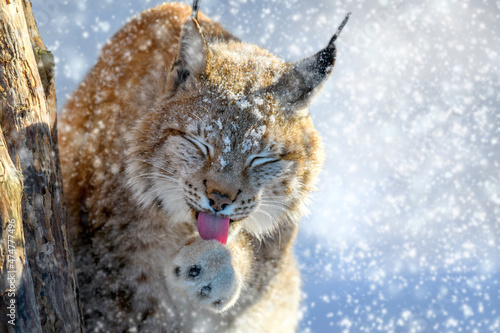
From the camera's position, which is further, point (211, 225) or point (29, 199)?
point (211, 225)

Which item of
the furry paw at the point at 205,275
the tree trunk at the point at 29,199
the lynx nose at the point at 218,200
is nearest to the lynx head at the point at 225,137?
the lynx nose at the point at 218,200

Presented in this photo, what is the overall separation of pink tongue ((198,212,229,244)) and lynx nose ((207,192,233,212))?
176mm

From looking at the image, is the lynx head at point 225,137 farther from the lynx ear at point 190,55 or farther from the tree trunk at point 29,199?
the tree trunk at point 29,199

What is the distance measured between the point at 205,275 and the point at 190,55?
4.39ft

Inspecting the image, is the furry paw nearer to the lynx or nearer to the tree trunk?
the lynx

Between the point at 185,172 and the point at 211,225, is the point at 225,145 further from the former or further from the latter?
A: the point at 211,225

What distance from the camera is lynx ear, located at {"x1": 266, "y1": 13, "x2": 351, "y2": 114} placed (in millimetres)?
2891

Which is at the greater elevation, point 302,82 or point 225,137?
point 302,82

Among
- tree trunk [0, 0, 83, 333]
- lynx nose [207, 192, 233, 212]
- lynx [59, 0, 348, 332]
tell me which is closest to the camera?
tree trunk [0, 0, 83, 333]

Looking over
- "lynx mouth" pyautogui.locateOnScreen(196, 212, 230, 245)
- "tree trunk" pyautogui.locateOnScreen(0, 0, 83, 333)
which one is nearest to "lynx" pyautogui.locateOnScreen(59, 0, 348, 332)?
"lynx mouth" pyautogui.locateOnScreen(196, 212, 230, 245)

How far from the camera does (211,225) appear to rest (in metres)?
2.86

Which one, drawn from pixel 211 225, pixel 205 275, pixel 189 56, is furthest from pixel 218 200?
pixel 189 56

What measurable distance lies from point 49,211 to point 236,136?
1.06 metres

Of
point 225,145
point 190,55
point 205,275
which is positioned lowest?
point 205,275
